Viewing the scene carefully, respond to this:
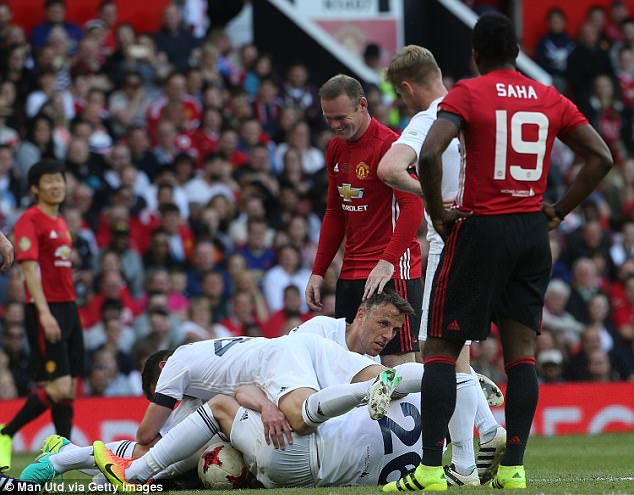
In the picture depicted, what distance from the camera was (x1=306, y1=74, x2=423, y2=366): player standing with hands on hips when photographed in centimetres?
800

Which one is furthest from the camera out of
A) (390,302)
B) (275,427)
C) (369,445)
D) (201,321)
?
(201,321)

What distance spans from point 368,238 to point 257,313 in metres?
6.26

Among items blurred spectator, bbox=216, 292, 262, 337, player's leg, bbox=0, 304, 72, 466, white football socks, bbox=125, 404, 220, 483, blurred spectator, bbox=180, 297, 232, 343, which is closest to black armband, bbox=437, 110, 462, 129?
white football socks, bbox=125, 404, 220, 483

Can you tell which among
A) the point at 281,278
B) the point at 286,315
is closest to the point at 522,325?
the point at 286,315

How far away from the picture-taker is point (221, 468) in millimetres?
7238

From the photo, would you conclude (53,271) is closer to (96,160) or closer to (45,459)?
(45,459)

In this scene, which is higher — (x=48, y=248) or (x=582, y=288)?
(x=48, y=248)

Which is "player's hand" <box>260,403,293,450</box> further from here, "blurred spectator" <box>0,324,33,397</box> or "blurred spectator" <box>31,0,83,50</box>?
"blurred spectator" <box>31,0,83,50</box>

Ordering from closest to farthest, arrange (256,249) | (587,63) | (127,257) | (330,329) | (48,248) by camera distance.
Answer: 1. (330,329)
2. (48,248)
3. (127,257)
4. (256,249)
5. (587,63)

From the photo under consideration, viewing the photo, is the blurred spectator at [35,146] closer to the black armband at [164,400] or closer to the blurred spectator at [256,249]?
the blurred spectator at [256,249]

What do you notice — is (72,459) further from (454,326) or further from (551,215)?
(551,215)

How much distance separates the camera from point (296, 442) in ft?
22.7

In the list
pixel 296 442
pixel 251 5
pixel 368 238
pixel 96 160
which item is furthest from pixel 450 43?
pixel 296 442

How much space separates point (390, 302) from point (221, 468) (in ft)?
4.29
